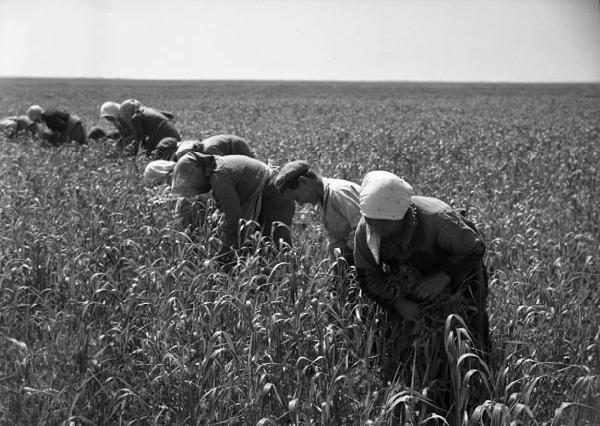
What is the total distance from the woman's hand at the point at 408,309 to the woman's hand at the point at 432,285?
9 cm

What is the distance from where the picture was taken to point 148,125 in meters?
10.1

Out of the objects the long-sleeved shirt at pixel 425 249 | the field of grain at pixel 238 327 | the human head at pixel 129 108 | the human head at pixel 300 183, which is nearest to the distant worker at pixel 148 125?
the human head at pixel 129 108

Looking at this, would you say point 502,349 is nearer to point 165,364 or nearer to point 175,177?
point 165,364

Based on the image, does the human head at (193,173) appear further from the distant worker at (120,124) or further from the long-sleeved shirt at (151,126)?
the distant worker at (120,124)

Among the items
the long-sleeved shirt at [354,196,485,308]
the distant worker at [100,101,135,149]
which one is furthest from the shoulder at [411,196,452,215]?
the distant worker at [100,101,135,149]

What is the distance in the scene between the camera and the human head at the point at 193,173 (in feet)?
18.2

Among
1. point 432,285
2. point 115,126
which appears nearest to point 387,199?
point 432,285

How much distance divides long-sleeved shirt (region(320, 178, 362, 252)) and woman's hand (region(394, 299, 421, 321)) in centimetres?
78

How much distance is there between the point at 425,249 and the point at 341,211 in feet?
2.89

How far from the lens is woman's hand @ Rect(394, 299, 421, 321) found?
3787 millimetres

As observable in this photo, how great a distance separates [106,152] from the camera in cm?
1115

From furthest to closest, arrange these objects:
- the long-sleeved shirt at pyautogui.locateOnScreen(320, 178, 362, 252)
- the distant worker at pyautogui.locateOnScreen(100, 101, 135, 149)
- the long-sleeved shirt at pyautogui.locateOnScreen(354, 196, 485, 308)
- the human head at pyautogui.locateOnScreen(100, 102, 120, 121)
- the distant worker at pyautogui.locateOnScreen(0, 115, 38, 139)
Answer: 1. the distant worker at pyautogui.locateOnScreen(0, 115, 38, 139)
2. the human head at pyautogui.locateOnScreen(100, 102, 120, 121)
3. the distant worker at pyautogui.locateOnScreen(100, 101, 135, 149)
4. the long-sleeved shirt at pyautogui.locateOnScreen(320, 178, 362, 252)
5. the long-sleeved shirt at pyautogui.locateOnScreen(354, 196, 485, 308)

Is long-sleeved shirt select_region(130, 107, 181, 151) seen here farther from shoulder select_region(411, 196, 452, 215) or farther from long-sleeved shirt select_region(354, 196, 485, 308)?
shoulder select_region(411, 196, 452, 215)

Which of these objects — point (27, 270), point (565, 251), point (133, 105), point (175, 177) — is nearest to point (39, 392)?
point (27, 270)
